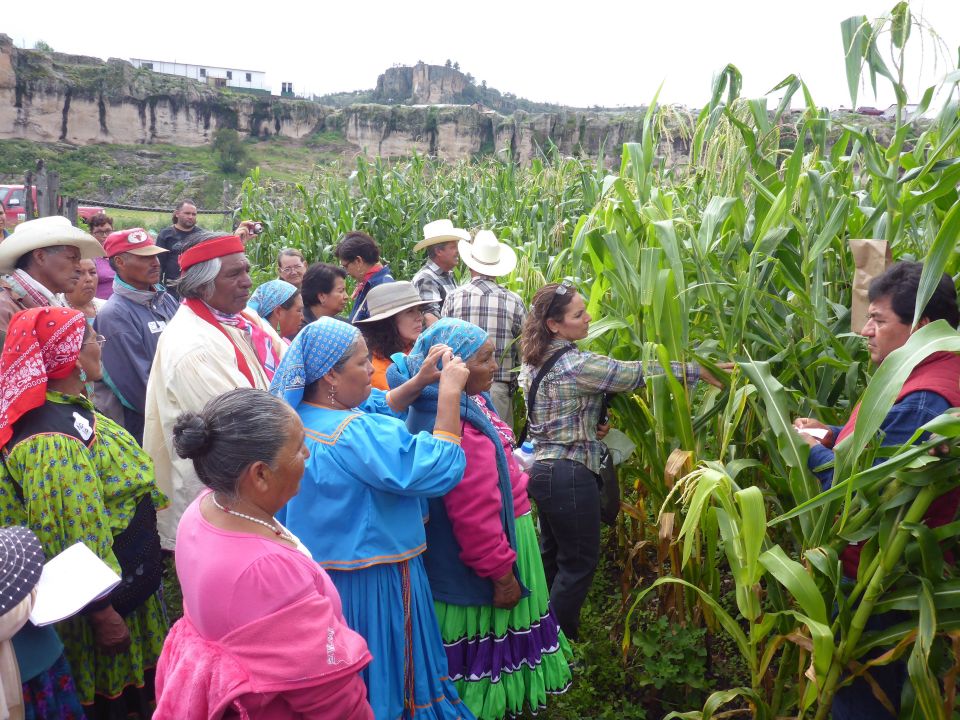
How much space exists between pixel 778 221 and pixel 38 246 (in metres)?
3.20

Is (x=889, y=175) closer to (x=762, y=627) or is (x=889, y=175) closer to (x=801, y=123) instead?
(x=801, y=123)

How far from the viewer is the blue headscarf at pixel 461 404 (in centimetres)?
257

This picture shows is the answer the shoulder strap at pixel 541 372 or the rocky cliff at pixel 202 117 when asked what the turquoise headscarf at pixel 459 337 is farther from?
the rocky cliff at pixel 202 117

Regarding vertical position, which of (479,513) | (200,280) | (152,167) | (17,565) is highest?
(152,167)

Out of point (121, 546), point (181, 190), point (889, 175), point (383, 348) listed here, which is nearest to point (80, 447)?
point (121, 546)

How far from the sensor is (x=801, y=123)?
9.80 ft

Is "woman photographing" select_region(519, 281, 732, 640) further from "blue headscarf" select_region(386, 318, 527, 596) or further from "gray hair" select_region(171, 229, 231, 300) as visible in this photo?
"gray hair" select_region(171, 229, 231, 300)

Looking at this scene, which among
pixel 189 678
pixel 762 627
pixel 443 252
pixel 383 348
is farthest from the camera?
pixel 443 252

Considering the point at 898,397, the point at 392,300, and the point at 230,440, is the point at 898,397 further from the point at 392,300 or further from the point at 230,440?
the point at 392,300

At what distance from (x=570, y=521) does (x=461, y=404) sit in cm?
87

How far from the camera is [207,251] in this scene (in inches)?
124

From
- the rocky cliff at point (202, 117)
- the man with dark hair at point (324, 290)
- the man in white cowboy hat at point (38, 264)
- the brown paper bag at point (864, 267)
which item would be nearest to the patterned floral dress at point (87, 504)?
the man in white cowboy hat at point (38, 264)

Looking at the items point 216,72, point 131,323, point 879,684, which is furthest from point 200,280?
point 216,72

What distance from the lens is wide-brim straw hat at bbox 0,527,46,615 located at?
169 centimetres
